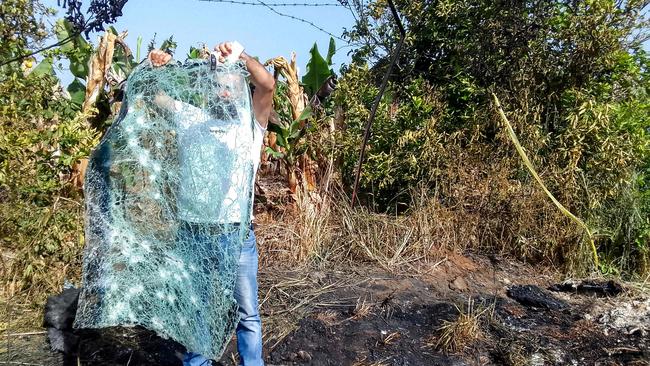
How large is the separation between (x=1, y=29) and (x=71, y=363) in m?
2.65

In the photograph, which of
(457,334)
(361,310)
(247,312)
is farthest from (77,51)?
(457,334)

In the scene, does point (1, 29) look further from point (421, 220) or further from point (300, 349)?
point (421, 220)

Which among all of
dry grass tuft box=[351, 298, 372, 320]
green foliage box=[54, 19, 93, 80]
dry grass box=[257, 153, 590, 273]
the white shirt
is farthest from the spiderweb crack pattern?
green foliage box=[54, 19, 93, 80]

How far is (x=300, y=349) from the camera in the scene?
477 centimetres

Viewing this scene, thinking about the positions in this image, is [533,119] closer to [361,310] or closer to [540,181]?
[540,181]

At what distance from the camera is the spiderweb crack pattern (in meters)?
3.50

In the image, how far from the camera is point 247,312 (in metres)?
3.72

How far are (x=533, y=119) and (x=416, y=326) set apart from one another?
2917 millimetres

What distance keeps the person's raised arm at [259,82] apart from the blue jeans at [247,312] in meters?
0.65

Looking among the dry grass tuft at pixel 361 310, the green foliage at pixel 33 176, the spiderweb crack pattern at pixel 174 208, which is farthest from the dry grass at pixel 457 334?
the green foliage at pixel 33 176

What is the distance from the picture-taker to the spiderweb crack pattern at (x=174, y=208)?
138 inches

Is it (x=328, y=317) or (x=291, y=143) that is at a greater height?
(x=291, y=143)

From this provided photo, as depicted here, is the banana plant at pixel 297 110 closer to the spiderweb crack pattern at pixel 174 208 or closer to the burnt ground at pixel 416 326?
the burnt ground at pixel 416 326

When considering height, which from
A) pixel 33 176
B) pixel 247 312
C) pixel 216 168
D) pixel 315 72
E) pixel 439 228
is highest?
pixel 315 72
